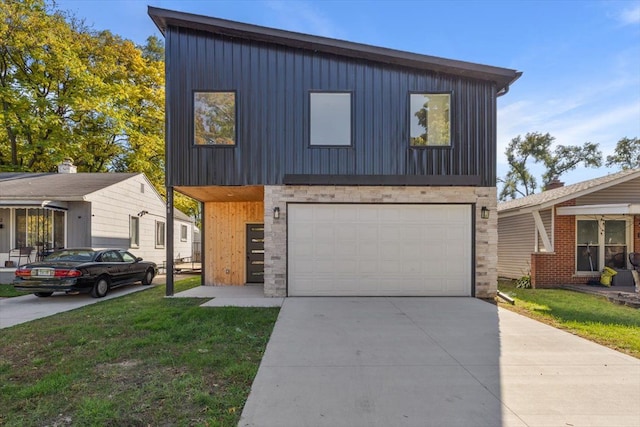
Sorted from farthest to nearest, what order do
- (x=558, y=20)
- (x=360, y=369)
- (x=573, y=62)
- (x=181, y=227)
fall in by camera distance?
(x=181, y=227)
(x=573, y=62)
(x=558, y=20)
(x=360, y=369)

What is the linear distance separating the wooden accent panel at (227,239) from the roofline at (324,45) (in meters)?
4.90

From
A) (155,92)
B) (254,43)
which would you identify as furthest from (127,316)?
(155,92)

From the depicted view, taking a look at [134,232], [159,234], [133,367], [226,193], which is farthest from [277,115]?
[159,234]

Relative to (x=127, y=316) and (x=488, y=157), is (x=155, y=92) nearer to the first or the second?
(x=127, y=316)

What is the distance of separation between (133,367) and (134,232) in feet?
41.1

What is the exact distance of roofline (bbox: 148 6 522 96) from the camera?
8.06 metres

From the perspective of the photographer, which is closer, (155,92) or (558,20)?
(558,20)

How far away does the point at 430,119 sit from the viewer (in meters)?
8.56

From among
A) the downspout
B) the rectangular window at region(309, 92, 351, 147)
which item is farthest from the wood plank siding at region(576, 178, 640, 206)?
the downspout

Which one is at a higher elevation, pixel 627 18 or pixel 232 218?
pixel 627 18

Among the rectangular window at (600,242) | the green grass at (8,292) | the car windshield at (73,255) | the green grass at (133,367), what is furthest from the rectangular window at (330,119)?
the green grass at (8,292)

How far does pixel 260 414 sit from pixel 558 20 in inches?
522

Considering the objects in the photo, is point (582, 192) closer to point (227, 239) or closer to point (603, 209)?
point (603, 209)

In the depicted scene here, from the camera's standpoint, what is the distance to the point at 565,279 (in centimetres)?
1088
